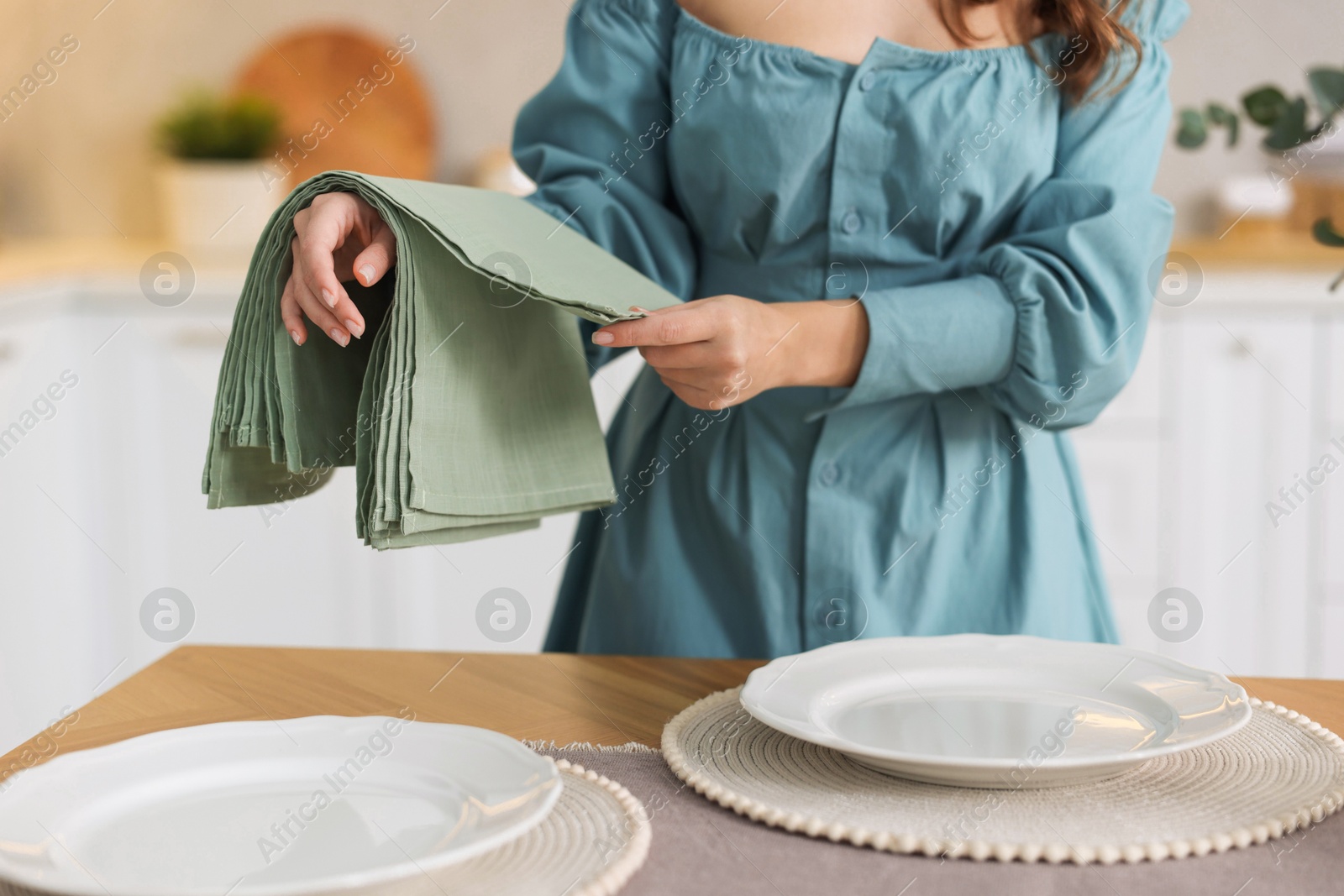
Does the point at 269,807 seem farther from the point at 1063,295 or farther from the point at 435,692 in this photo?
the point at 1063,295

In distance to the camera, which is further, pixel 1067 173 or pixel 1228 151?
pixel 1228 151

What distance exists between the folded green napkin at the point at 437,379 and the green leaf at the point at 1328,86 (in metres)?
0.47

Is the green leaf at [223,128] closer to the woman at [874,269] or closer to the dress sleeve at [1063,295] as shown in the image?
the woman at [874,269]

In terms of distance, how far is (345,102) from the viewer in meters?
2.22

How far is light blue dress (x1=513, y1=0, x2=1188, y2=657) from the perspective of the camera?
2.56 feet

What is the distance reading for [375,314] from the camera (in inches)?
25.6

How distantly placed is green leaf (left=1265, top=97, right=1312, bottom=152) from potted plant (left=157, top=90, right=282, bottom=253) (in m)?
1.75

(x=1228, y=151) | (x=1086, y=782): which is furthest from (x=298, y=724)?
(x=1228, y=151)

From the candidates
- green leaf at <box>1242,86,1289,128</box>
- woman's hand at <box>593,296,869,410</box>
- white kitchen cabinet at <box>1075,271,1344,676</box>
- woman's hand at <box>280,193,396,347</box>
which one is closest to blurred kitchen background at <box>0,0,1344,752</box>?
white kitchen cabinet at <box>1075,271,1344,676</box>

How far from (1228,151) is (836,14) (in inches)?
59.8

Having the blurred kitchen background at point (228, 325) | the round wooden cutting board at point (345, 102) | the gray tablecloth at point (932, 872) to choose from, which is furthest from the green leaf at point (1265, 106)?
the round wooden cutting board at point (345, 102)

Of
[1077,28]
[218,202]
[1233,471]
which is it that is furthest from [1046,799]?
[218,202]

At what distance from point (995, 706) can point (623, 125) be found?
528 millimetres

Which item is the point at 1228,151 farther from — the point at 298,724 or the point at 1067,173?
the point at 298,724
